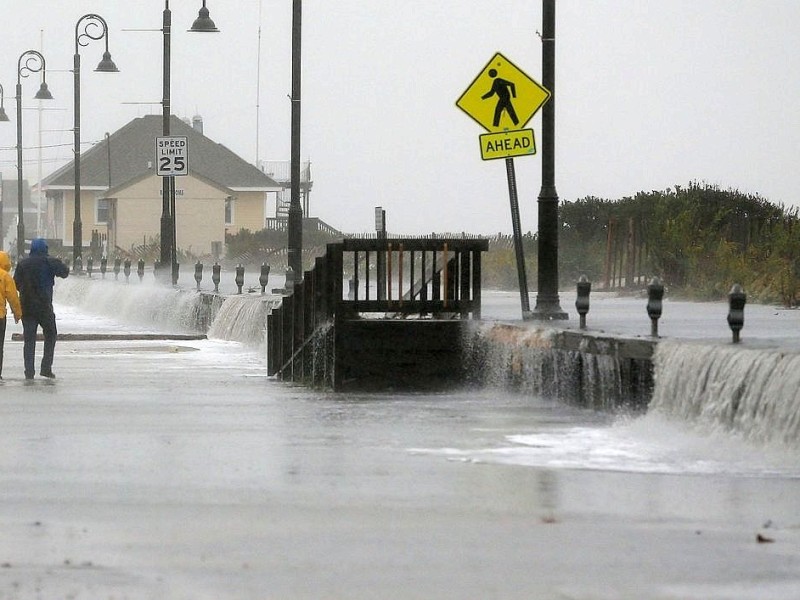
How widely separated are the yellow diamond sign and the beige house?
74.0 meters

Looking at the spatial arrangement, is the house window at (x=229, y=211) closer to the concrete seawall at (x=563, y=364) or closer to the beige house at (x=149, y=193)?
the beige house at (x=149, y=193)

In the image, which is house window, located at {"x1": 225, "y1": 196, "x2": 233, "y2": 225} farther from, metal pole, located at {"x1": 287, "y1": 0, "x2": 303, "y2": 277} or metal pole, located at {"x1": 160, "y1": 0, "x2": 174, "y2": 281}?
metal pole, located at {"x1": 287, "y1": 0, "x2": 303, "y2": 277}

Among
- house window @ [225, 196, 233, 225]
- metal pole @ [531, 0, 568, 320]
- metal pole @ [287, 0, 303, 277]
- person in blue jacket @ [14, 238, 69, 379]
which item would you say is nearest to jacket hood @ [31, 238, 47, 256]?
person in blue jacket @ [14, 238, 69, 379]

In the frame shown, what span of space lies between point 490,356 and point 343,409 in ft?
7.91

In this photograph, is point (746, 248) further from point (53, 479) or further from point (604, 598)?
point (604, 598)

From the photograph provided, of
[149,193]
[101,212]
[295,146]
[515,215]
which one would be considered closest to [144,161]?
[101,212]

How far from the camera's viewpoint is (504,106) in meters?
21.5

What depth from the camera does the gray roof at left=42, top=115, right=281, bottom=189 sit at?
10925 cm

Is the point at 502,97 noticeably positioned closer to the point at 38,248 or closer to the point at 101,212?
the point at 38,248

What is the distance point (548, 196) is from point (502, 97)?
1203 mm

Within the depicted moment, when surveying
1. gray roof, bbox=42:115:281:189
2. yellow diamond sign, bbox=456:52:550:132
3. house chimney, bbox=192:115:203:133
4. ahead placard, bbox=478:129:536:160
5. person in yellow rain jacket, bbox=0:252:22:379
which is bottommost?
person in yellow rain jacket, bbox=0:252:22:379

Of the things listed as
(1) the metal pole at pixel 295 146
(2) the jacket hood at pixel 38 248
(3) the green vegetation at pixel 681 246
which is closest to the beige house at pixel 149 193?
(3) the green vegetation at pixel 681 246

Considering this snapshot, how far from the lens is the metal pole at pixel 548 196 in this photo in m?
21.2

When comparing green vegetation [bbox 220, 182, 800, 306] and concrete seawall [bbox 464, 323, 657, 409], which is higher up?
green vegetation [bbox 220, 182, 800, 306]
